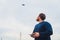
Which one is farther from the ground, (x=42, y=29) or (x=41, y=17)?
(x=41, y=17)

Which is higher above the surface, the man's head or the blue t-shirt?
the man's head

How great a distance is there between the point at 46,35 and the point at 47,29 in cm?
21

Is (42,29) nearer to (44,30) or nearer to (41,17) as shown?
(44,30)

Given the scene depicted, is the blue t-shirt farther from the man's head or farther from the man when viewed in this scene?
the man's head

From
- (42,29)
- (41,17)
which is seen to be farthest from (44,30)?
(41,17)

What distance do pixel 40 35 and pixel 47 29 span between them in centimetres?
33

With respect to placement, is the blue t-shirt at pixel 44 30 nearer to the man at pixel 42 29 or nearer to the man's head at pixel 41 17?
the man at pixel 42 29

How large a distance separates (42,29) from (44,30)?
0.24ft

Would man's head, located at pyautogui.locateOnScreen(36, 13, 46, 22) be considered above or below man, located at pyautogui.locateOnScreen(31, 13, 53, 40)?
above

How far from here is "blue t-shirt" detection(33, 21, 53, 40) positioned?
28.7 meters

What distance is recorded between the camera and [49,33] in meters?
28.7

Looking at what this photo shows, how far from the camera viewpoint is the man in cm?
2867

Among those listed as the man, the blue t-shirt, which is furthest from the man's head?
the blue t-shirt

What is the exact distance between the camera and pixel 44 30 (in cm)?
2878
